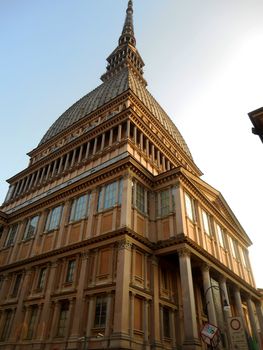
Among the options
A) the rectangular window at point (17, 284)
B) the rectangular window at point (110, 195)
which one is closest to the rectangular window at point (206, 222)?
the rectangular window at point (110, 195)

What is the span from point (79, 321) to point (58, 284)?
476cm

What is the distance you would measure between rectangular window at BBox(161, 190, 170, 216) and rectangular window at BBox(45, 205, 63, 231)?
1065 cm

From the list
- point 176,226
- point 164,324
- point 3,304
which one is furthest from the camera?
point 3,304

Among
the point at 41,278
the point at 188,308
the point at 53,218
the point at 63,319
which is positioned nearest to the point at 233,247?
the point at 188,308

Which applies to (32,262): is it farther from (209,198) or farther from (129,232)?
(209,198)

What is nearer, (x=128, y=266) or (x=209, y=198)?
(x=128, y=266)

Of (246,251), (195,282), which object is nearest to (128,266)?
(195,282)

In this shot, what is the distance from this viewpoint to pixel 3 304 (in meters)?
28.1

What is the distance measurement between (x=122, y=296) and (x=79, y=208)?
36.4ft

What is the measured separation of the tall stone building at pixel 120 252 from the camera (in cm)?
2086

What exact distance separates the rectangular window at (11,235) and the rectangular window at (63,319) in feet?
42.9

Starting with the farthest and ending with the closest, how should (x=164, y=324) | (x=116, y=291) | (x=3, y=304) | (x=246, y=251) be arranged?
(x=246, y=251) → (x=3, y=304) → (x=164, y=324) → (x=116, y=291)

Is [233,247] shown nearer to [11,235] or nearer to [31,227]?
[31,227]

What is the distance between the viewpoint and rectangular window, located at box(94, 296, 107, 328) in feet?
66.0
